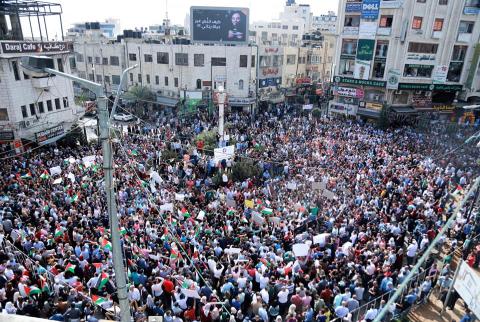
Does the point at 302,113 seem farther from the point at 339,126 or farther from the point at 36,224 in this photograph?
the point at 36,224

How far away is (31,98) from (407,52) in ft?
110

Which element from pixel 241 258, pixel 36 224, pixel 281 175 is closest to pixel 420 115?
pixel 281 175

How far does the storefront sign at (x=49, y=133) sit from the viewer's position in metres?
25.8

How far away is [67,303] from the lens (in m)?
9.70

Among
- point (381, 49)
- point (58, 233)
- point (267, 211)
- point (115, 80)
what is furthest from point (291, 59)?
point (58, 233)

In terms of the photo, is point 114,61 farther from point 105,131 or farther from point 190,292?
point 105,131

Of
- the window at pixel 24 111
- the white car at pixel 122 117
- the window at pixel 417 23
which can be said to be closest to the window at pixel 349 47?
the window at pixel 417 23

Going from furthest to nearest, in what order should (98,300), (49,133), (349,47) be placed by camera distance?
(349,47) < (49,133) < (98,300)

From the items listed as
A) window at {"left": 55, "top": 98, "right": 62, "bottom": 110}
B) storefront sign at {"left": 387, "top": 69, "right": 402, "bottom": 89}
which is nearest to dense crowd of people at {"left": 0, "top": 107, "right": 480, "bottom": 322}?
window at {"left": 55, "top": 98, "right": 62, "bottom": 110}

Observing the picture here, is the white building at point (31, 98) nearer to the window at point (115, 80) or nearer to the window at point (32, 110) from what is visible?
the window at point (32, 110)

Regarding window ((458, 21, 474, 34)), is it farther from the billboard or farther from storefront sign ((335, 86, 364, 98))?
the billboard

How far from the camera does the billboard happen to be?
39375 mm

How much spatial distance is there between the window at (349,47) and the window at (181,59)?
17256 mm

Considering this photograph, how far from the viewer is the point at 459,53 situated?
36.8 m
